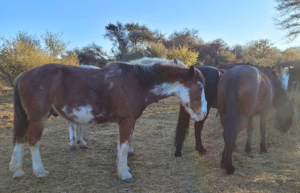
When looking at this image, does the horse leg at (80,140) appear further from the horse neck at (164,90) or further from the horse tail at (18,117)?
the horse neck at (164,90)

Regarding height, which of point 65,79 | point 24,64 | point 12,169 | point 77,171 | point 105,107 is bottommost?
point 77,171

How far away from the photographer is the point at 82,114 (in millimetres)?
2629

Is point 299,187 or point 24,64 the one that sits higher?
point 24,64

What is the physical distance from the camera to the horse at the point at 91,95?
8.57 ft

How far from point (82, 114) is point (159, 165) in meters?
1.68

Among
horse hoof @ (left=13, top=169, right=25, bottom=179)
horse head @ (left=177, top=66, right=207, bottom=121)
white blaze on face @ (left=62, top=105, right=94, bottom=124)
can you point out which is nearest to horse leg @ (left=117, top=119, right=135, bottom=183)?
white blaze on face @ (left=62, top=105, right=94, bottom=124)

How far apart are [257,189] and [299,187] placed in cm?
59

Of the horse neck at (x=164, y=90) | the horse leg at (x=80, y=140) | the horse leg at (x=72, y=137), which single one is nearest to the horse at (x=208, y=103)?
the horse neck at (x=164, y=90)

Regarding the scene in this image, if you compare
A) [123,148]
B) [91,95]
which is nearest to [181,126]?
[123,148]

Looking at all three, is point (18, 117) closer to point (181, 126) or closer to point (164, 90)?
point (164, 90)

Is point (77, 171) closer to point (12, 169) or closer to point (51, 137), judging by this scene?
point (12, 169)

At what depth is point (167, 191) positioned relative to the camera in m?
2.41

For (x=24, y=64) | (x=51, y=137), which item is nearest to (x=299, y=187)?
(x=51, y=137)

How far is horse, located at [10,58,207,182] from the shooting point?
2.61 m
